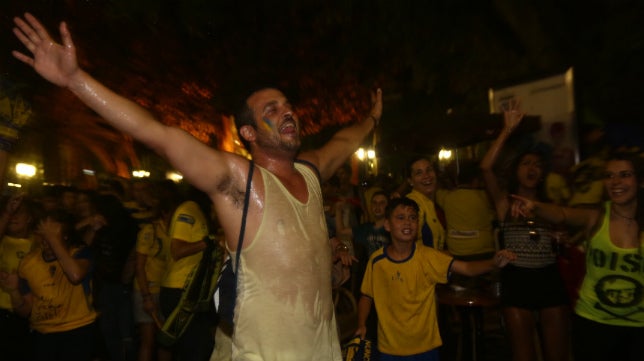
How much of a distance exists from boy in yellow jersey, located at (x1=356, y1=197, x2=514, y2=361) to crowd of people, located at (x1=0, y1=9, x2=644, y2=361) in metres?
0.01

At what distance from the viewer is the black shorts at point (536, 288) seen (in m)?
4.54

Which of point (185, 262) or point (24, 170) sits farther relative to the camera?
point (24, 170)

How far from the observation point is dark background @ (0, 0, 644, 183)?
8570mm

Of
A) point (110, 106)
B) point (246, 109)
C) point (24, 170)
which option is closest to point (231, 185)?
point (246, 109)

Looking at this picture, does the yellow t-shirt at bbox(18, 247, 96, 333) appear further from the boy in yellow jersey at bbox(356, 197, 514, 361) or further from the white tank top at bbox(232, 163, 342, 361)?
the white tank top at bbox(232, 163, 342, 361)

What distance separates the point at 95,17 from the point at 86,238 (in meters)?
10.8

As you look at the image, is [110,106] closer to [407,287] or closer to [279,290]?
[279,290]

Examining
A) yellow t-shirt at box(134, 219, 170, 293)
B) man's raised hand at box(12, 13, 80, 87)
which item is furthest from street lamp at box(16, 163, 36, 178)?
man's raised hand at box(12, 13, 80, 87)

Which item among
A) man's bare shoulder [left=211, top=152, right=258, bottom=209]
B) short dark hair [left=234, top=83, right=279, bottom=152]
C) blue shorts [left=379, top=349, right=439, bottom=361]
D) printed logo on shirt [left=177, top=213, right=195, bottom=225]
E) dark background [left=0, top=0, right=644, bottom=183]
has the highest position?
dark background [left=0, top=0, right=644, bottom=183]

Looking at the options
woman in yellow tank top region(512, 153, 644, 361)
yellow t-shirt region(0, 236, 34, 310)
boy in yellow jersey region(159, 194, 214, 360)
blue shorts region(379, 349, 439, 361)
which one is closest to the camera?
woman in yellow tank top region(512, 153, 644, 361)

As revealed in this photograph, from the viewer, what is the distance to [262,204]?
2438 millimetres

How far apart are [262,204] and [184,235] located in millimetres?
3043

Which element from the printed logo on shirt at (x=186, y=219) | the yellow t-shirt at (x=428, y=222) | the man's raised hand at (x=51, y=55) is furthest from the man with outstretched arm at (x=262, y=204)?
the yellow t-shirt at (x=428, y=222)

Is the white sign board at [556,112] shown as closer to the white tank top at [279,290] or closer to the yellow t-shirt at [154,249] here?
the yellow t-shirt at [154,249]
